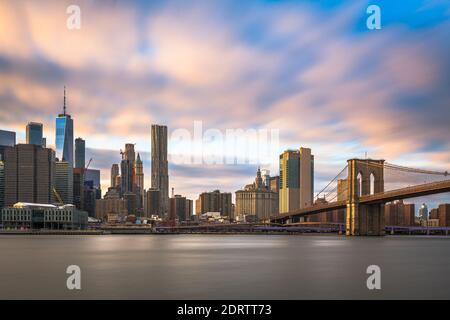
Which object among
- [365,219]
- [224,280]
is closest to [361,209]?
[365,219]

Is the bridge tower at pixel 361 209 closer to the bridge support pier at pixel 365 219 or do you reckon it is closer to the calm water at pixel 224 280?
the bridge support pier at pixel 365 219

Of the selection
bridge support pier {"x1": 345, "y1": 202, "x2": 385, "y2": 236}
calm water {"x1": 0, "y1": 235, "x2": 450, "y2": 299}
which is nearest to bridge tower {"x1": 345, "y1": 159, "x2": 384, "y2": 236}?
bridge support pier {"x1": 345, "y1": 202, "x2": 385, "y2": 236}

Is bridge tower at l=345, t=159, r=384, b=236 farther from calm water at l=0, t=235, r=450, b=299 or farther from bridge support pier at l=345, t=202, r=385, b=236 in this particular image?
calm water at l=0, t=235, r=450, b=299

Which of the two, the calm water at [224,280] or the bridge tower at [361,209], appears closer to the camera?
the calm water at [224,280]

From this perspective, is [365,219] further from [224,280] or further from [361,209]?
[224,280]

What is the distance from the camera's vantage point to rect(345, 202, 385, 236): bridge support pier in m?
119

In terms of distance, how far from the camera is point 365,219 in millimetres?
120750

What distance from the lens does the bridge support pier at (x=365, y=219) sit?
119188mm

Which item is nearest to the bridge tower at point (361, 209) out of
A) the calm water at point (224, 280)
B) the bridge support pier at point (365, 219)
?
the bridge support pier at point (365, 219)
